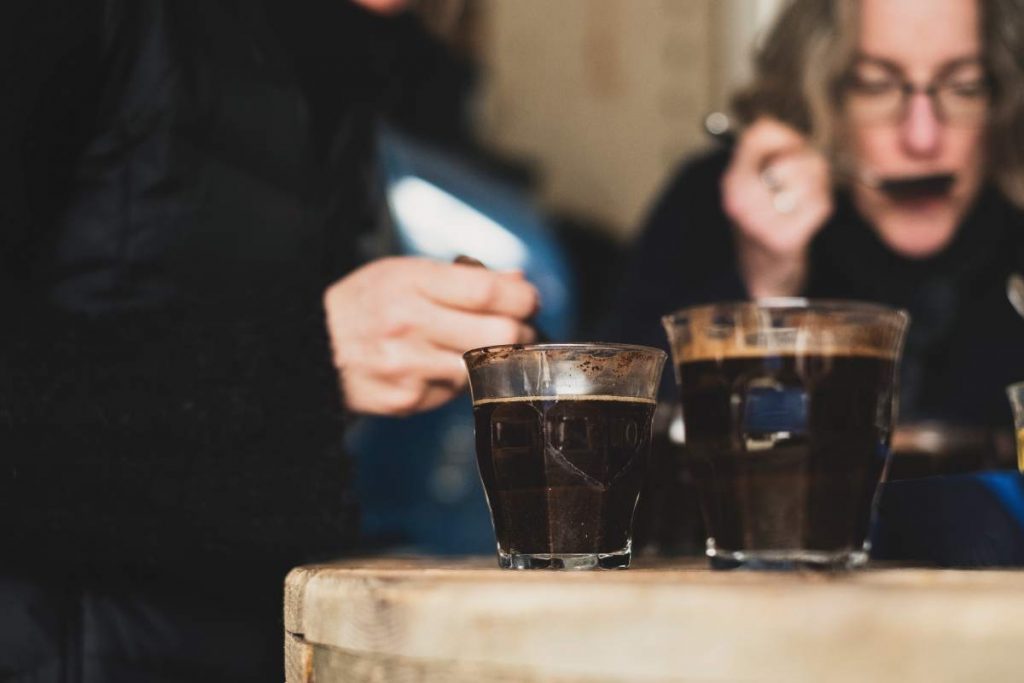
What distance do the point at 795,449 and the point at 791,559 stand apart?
0.21 feet

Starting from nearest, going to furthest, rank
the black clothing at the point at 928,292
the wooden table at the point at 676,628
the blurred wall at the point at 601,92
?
the wooden table at the point at 676,628, the black clothing at the point at 928,292, the blurred wall at the point at 601,92

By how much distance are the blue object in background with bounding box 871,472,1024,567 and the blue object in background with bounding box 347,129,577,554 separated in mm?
1766

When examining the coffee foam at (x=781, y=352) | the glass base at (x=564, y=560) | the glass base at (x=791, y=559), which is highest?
the coffee foam at (x=781, y=352)

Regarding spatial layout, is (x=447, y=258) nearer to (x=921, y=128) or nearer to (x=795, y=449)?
(x=921, y=128)

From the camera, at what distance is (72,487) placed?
0.80m

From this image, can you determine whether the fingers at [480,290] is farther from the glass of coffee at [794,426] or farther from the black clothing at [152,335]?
the glass of coffee at [794,426]

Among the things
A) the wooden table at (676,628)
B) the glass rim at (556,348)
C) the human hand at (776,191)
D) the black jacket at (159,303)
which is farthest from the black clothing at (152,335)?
the human hand at (776,191)

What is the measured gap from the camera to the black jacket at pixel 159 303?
2.65 ft

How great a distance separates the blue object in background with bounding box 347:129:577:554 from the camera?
101 inches

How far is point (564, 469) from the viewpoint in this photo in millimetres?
660

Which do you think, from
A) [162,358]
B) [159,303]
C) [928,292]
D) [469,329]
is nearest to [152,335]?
[162,358]

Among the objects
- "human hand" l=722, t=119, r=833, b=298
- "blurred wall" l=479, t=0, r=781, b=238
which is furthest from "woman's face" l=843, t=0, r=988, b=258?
"blurred wall" l=479, t=0, r=781, b=238

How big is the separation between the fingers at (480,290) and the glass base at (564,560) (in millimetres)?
213

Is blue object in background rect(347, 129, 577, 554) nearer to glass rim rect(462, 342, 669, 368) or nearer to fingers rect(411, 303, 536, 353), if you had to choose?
fingers rect(411, 303, 536, 353)
